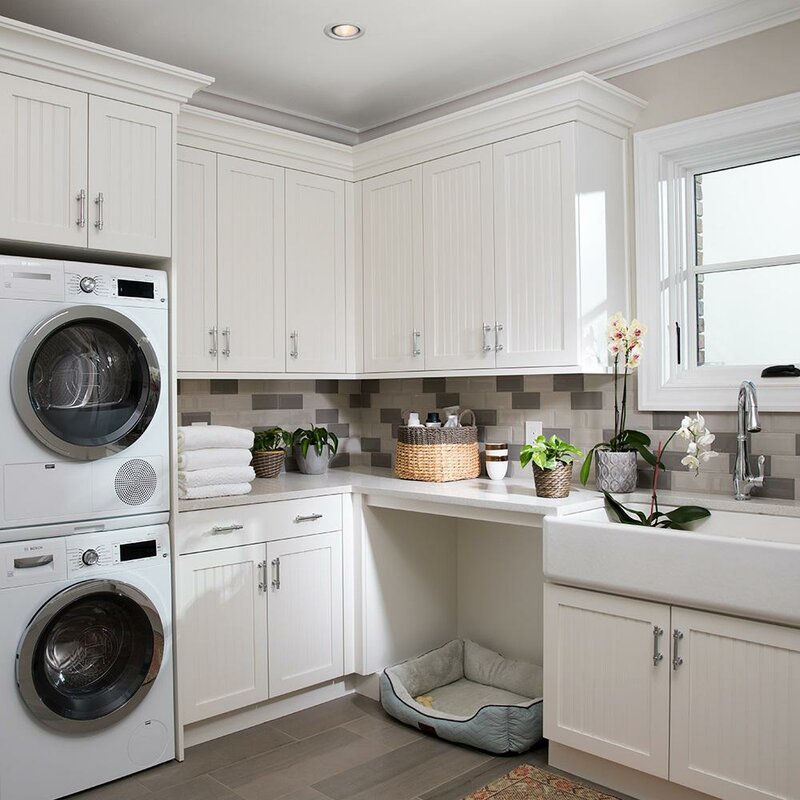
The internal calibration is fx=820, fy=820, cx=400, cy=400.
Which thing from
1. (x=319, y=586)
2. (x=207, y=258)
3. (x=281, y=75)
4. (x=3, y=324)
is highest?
(x=281, y=75)

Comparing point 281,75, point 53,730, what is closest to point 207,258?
point 281,75

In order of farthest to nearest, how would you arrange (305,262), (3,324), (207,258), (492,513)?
(305,262) < (207,258) < (492,513) < (3,324)

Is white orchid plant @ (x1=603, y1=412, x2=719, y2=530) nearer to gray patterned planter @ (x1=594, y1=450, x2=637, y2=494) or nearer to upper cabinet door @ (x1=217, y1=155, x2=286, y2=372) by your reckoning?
gray patterned planter @ (x1=594, y1=450, x2=637, y2=494)

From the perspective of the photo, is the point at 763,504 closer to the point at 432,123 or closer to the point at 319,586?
the point at 319,586

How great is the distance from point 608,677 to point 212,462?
5.06 feet

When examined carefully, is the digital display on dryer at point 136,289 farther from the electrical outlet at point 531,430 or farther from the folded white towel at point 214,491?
the electrical outlet at point 531,430

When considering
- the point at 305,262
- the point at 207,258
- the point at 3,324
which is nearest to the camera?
the point at 3,324

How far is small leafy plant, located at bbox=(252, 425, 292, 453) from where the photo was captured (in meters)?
3.53

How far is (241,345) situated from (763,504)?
2012 millimetres

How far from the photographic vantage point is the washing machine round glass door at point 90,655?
2447 millimetres

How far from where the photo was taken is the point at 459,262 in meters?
3.28

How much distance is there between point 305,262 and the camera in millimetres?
3539

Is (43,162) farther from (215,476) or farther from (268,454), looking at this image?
(268,454)

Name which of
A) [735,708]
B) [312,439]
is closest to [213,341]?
[312,439]
